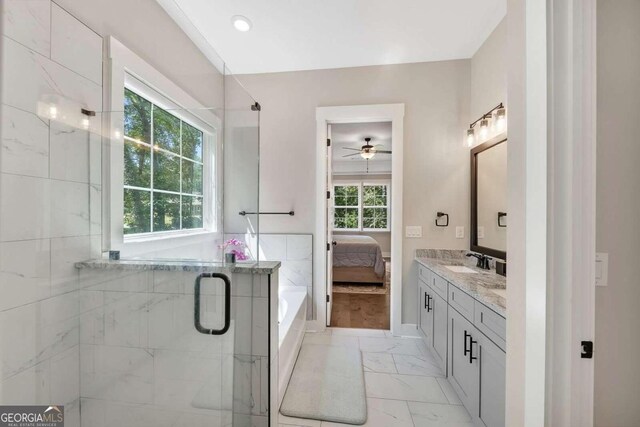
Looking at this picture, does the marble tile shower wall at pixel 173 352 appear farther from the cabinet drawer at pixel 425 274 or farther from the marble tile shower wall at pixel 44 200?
the cabinet drawer at pixel 425 274

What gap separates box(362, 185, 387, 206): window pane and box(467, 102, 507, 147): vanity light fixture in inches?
178

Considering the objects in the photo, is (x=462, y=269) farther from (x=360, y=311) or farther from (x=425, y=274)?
(x=360, y=311)

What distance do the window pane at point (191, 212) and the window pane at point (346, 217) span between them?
5.62m

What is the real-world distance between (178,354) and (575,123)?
1.93 metres

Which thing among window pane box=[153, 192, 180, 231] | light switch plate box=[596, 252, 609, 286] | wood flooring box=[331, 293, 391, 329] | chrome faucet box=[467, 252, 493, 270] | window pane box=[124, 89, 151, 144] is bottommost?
wood flooring box=[331, 293, 391, 329]

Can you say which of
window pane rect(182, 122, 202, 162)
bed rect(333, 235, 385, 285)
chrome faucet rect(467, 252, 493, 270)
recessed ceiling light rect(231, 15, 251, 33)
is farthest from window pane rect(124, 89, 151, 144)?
bed rect(333, 235, 385, 285)

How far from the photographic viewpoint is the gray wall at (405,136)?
104 inches

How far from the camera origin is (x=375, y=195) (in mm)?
7113

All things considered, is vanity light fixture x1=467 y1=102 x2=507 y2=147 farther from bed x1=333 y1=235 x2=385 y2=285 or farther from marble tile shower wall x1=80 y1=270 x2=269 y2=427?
bed x1=333 y1=235 x2=385 y2=285

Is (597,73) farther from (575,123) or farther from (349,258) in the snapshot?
(349,258)

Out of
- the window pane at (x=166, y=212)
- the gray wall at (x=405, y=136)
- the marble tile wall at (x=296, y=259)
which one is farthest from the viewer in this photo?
the marble tile wall at (x=296, y=259)

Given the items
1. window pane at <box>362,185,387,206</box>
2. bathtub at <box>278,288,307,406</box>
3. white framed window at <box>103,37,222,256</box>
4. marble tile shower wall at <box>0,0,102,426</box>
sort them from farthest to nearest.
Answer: window pane at <box>362,185,387,206</box> → bathtub at <box>278,288,307,406</box> → white framed window at <box>103,37,222,256</box> → marble tile shower wall at <box>0,0,102,426</box>

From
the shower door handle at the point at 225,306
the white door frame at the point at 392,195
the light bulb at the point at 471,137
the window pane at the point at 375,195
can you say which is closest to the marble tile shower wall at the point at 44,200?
the shower door handle at the point at 225,306

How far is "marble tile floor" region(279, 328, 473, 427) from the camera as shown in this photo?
1580mm
